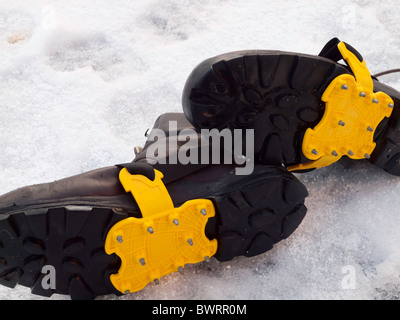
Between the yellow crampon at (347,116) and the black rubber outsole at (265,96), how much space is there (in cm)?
2

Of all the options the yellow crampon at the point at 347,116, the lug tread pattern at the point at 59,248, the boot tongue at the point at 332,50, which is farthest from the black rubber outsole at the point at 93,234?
the boot tongue at the point at 332,50

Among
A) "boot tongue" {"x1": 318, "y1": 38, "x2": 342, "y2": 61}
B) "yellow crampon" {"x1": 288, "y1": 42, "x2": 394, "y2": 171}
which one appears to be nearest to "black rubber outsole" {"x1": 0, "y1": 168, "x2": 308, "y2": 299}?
"yellow crampon" {"x1": 288, "y1": 42, "x2": 394, "y2": 171}

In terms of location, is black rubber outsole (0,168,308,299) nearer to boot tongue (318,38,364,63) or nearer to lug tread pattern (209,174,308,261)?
lug tread pattern (209,174,308,261)

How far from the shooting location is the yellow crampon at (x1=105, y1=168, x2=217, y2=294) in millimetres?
887

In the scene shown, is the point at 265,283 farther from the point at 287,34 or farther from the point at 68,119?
the point at 287,34

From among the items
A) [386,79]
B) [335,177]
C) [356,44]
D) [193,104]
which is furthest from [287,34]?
[193,104]

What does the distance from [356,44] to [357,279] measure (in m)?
0.80

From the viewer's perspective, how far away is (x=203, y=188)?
37.1 inches

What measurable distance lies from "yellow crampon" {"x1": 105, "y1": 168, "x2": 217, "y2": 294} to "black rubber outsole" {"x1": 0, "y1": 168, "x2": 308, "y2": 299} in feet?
0.06

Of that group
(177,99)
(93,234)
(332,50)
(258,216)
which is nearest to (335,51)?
(332,50)

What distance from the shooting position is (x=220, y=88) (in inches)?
35.0

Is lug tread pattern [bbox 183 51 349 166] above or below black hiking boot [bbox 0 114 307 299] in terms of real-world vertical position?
above

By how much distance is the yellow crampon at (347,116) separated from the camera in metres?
0.98

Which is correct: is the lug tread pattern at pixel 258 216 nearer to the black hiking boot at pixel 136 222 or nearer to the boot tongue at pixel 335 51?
the black hiking boot at pixel 136 222
